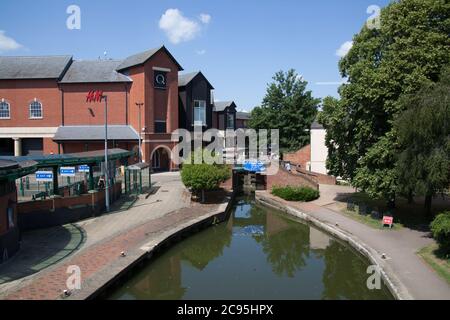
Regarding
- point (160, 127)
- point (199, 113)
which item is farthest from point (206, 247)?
point (199, 113)

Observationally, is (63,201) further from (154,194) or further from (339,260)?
(339,260)

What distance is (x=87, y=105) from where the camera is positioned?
34.5 meters

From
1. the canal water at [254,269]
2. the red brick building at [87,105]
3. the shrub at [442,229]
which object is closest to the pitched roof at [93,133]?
the red brick building at [87,105]

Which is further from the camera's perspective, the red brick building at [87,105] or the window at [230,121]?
the window at [230,121]

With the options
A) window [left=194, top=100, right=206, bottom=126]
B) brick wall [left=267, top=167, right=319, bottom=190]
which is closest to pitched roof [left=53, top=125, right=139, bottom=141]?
window [left=194, top=100, right=206, bottom=126]

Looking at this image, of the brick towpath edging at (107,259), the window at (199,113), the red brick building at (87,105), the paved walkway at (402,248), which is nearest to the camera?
the brick towpath edging at (107,259)

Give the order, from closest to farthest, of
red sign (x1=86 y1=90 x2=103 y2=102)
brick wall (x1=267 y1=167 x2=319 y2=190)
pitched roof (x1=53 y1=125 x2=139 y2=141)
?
1. red sign (x1=86 y1=90 x2=103 y2=102)
2. brick wall (x1=267 y1=167 x2=319 y2=190)
3. pitched roof (x1=53 y1=125 x2=139 y2=141)

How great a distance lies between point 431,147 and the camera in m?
15.4

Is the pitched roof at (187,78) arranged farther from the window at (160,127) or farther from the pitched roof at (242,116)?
the pitched roof at (242,116)

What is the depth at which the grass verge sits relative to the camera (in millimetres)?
12430

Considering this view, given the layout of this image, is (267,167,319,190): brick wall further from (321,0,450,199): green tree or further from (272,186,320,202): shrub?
(321,0,450,199): green tree

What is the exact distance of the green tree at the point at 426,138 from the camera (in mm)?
14852

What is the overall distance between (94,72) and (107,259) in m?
26.0

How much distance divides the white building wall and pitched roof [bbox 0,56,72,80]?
2356cm
